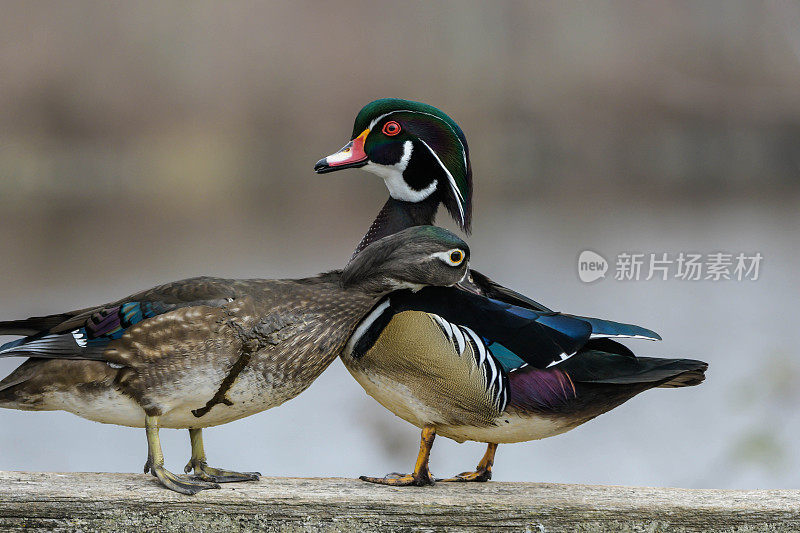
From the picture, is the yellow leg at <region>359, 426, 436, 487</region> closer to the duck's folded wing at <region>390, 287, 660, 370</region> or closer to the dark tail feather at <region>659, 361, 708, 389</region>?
the duck's folded wing at <region>390, 287, 660, 370</region>

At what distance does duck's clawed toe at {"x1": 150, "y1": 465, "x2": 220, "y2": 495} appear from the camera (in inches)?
34.3

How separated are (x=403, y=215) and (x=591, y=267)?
540mm

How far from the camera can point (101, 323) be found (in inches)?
34.0

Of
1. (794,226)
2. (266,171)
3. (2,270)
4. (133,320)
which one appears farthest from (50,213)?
(794,226)

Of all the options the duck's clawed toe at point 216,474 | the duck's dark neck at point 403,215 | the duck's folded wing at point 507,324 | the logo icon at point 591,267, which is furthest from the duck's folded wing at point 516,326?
the logo icon at point 591,267

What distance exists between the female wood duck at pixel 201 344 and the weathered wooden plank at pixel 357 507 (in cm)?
4

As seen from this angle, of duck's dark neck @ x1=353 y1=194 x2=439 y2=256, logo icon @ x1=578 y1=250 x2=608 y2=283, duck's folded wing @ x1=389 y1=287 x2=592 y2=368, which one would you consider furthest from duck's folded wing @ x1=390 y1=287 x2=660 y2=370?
logo icon @ x1=578 y1=250 x2=608 y2=283

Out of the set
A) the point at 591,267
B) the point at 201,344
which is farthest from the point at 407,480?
the point at 591,267

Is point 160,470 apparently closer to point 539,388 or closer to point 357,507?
point 357,507

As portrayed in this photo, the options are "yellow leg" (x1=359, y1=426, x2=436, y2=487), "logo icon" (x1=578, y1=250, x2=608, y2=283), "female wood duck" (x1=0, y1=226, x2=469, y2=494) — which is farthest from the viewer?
"logo icon" (x1=578, y1=250, x2=608, y2=283)

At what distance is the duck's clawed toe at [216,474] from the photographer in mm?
926

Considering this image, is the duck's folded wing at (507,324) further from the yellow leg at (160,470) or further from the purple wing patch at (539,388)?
the yellow leg at (160,470)

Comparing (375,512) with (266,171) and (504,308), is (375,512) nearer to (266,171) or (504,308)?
(504,308)

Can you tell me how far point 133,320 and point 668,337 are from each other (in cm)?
118
